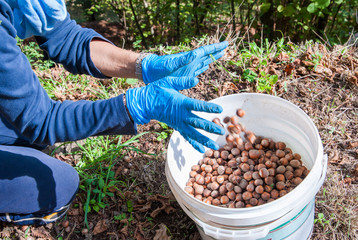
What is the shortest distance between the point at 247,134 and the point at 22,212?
144 centimetres

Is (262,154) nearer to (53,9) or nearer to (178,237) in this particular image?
(178,237)

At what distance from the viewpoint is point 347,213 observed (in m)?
1.75

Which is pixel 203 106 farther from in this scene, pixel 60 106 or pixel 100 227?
pixel 100 227

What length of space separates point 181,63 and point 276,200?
800 millimetres

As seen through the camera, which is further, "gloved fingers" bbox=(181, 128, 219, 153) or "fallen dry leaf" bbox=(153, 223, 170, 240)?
"fallen dry leaf" bbox=(153, 223, 170, 240)

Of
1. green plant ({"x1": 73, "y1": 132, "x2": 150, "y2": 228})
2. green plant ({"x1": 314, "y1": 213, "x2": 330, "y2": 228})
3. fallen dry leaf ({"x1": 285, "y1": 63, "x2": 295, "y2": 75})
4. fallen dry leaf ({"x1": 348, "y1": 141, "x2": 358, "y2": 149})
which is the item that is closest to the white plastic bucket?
green plant ({"x1": 314, "y1": 213, "x2": 330, "y2": 228})

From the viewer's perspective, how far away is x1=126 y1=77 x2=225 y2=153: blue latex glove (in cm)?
146

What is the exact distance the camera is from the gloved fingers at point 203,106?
1.37 metres

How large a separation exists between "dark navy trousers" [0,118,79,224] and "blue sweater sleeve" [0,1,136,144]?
0.99 feet

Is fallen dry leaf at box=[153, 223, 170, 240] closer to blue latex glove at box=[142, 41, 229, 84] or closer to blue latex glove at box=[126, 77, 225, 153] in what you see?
blue latex glove at box=[126, 77, 225, 153]

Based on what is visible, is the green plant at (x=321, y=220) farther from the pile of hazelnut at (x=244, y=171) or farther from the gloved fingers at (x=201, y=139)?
the gloved fingers at (x=201, y=139)

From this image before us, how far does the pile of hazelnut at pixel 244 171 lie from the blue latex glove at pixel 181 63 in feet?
1.19

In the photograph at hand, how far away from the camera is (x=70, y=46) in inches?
74.4

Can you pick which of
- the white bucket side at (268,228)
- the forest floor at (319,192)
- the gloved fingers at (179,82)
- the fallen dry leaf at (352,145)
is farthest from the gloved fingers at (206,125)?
the fallen dry leaf at (352,145)
